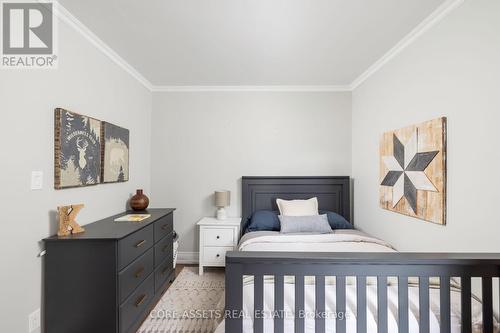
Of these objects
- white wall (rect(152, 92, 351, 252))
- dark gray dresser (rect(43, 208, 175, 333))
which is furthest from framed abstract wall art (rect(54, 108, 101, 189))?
white wall (rect(152, 92, 351, 252))

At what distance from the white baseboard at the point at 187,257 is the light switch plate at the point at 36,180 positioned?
7.25 ft

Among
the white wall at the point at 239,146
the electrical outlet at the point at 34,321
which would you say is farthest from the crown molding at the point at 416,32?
the electrical outlet at the point at 34,321

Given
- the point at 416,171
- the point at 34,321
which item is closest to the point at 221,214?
the point at 34,321

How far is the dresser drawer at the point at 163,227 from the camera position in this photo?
2.45m

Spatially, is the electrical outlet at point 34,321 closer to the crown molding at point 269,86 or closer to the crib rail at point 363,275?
the crib rail at point 363,275

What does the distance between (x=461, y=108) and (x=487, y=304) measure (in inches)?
49.8

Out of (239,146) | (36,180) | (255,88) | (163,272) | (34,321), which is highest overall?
(255,88)

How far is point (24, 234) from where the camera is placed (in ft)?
5.05

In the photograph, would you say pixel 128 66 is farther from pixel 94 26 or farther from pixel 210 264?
pixel 210 264

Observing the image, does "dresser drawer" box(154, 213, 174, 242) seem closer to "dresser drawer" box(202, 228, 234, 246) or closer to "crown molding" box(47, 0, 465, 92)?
"dresser drawer" box(202, 228, 234, 246)

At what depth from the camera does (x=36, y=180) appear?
5.34ft

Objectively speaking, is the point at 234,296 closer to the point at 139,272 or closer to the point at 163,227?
the point at 139,272

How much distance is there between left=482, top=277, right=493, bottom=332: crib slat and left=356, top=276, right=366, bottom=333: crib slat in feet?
1.61

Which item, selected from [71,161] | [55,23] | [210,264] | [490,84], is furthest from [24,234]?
[490,84]
